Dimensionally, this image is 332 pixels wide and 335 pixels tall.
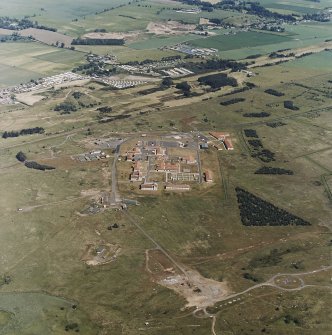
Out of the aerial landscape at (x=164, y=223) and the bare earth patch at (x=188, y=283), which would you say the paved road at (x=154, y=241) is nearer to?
the aerial landscape at (x=164, y=223)

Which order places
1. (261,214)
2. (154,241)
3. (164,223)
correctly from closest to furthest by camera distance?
(154,241) → (164,223) → (261,214)

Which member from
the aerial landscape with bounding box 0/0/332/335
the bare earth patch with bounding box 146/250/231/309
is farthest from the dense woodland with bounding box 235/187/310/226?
the bare earth patch with bounding box 146/250/231/309

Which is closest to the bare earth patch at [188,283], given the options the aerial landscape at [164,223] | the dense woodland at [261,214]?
the aerial landscape at [164,223]

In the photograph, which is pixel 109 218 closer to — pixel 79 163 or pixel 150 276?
pixel 150 276

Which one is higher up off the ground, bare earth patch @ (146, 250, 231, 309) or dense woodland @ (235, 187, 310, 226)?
dense woodland @ (235, 187, 310, 226)

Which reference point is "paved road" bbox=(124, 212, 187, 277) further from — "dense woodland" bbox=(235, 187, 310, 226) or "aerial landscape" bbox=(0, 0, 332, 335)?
"dense woodland" bbox=(235, 187, 310, 226)

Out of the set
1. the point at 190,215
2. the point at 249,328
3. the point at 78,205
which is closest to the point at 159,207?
the point at 190,215

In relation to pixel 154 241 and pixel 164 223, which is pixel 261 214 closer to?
pixel 164 223

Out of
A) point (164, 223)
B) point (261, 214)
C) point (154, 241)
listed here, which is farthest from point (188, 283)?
point (261, 214)
